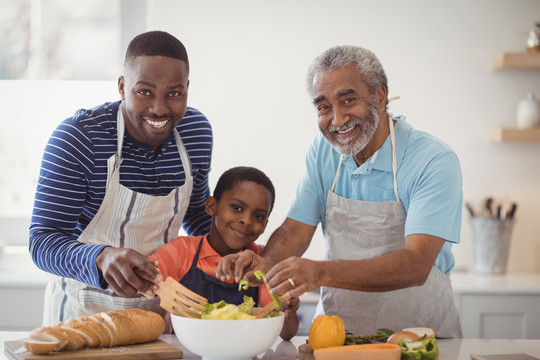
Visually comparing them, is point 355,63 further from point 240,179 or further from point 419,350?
point 419,350

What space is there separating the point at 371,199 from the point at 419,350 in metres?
0.58

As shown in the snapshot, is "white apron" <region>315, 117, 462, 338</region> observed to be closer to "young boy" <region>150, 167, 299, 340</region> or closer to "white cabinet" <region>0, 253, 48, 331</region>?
"young boy" <region>150, 167, 299, 340</region>

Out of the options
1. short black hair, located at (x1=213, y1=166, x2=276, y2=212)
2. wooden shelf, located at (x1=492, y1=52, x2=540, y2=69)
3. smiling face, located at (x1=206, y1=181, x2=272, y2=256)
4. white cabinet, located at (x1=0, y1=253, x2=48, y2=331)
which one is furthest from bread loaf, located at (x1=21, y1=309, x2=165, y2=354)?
wooden shelf, located at (x1=492, y1=52, x2=540, y2=69)

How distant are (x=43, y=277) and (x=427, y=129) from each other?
1.87 metres

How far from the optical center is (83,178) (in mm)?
1688

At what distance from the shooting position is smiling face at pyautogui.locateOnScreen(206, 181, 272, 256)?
1.84 meters

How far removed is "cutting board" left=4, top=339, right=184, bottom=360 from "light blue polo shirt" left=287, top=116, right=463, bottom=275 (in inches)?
25.8

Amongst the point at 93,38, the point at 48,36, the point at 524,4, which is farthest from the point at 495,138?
the point at 48,36

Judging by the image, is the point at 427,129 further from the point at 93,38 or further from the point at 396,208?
the point at 93,38

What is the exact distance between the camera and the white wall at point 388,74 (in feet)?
10.1

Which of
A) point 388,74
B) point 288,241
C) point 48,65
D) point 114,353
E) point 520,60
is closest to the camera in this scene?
point 114,353

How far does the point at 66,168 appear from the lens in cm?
164

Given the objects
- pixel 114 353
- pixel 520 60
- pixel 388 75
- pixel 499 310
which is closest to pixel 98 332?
pixel 114 353

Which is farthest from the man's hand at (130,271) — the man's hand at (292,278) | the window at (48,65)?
the window at (48,65)
